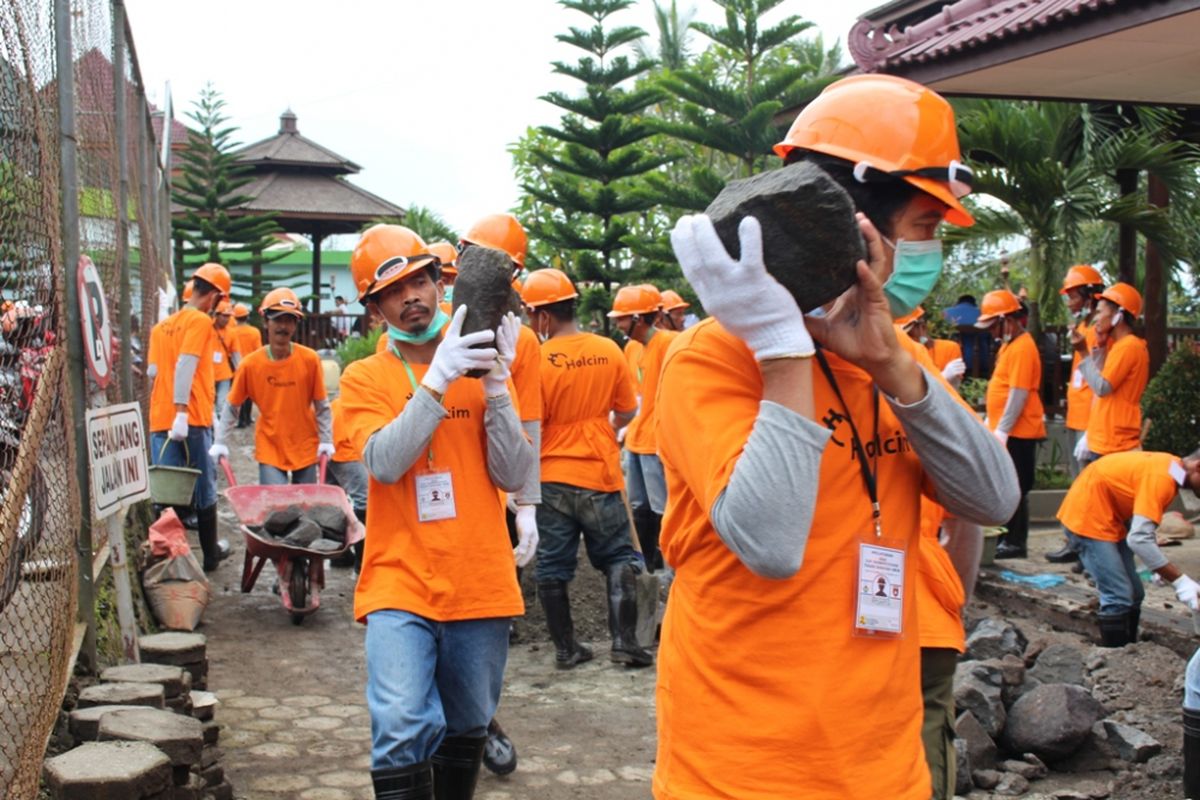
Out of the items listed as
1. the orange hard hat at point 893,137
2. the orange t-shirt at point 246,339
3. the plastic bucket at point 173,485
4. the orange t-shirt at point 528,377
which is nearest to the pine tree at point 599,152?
the orange t-shirt at point 246,339

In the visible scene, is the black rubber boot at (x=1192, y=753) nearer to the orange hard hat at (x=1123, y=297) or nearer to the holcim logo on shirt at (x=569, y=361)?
the holcim logo on shirt at (x=569, y=361)

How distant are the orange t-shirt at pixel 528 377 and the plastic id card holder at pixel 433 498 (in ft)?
2.36

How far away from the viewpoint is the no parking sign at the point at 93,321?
4.98 m

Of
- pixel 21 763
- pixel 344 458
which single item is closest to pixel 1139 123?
pixel 344 458

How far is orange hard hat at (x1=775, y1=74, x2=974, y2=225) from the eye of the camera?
7.50 ft

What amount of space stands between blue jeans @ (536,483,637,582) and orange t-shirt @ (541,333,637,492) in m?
0.06

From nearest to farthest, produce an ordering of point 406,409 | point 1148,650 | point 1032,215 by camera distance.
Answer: point 406,409
point 1148,650
point 1032,215

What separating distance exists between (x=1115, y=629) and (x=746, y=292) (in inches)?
245

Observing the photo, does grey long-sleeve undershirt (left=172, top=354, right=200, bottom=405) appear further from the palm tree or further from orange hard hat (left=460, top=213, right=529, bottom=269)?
the palm tree

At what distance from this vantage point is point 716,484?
213 cm

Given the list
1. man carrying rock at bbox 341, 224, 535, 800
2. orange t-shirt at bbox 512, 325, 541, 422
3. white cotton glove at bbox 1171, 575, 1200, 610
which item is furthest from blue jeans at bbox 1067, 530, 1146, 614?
man carrying rock at bbox 341, 224, 535, 800

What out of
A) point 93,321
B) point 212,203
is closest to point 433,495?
point 93,321

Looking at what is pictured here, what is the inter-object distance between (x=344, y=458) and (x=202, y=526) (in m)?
1.18

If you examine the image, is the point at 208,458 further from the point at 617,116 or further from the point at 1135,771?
the point at 617,116
